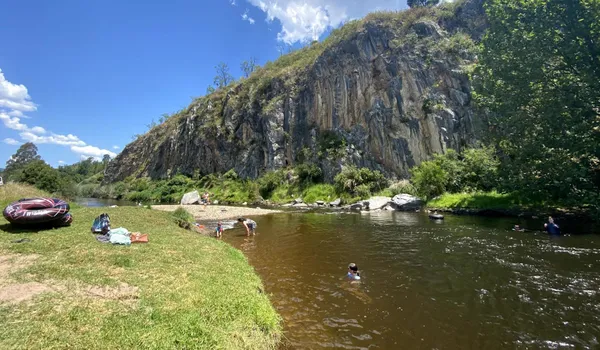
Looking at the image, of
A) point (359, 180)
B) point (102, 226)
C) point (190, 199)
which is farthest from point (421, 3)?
point (102, 226)

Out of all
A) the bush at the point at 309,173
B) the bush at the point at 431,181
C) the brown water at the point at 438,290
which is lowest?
the brown water at the point at 438,290

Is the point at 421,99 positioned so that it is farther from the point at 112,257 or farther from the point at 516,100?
the point at 112,257

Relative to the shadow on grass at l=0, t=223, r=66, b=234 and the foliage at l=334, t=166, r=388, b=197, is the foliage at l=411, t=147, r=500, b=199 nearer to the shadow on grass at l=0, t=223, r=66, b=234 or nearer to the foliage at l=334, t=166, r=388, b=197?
the foliage at l=334, t=166, r=388, b=197

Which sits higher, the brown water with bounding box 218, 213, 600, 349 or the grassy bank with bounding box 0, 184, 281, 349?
the grassy bank with bounding box 0, 184, 281, 349

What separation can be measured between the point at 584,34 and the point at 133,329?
1236 inches

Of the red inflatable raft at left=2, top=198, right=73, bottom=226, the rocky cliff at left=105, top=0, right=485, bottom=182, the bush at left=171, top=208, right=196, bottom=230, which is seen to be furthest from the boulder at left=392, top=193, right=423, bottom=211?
the red inflatable raft at left=2, top=198, right=73, bottom=226

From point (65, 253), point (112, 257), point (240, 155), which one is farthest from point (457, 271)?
point (240, 155)

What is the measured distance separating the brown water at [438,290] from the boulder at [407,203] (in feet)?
58.4

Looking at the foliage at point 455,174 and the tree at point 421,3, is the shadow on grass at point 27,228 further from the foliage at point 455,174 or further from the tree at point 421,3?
the tree at point 421,3

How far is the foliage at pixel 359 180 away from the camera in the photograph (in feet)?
169

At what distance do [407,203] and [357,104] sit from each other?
97.7ft

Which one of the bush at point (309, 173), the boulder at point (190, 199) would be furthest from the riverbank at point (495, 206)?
the boulder at point (190, 199)

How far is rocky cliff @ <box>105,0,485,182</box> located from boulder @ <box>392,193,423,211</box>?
1306 centimetres

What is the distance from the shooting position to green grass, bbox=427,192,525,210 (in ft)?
101
